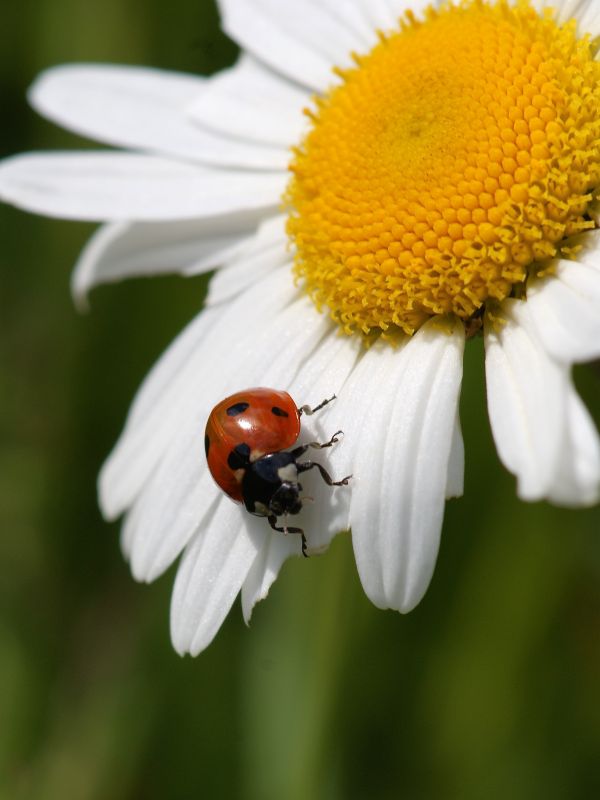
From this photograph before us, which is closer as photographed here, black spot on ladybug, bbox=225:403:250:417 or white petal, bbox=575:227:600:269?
white petal, bbox=575:227:600:269

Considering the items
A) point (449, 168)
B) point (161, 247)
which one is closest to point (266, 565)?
point (449, 168)

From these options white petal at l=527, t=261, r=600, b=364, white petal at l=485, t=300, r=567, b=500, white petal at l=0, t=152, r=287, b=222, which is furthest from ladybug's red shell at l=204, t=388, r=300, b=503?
white petal at l=0, t=152, r=287, b=222

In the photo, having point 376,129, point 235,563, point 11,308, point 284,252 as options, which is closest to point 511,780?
point 235,563

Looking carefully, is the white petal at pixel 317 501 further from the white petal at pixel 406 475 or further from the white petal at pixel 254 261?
the white petal at pixel 254 261

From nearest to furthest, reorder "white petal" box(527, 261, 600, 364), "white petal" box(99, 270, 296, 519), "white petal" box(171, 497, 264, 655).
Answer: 1. "white petal" box(527, 261, 600, 364)
2. "white petal" box(171, 497, 264, 655)
3. "white petal" box(99, 270, 296, 519)

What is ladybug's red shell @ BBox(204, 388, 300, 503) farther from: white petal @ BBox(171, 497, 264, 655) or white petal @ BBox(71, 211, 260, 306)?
white petal @ BBox(71, 211, 260, 306)
